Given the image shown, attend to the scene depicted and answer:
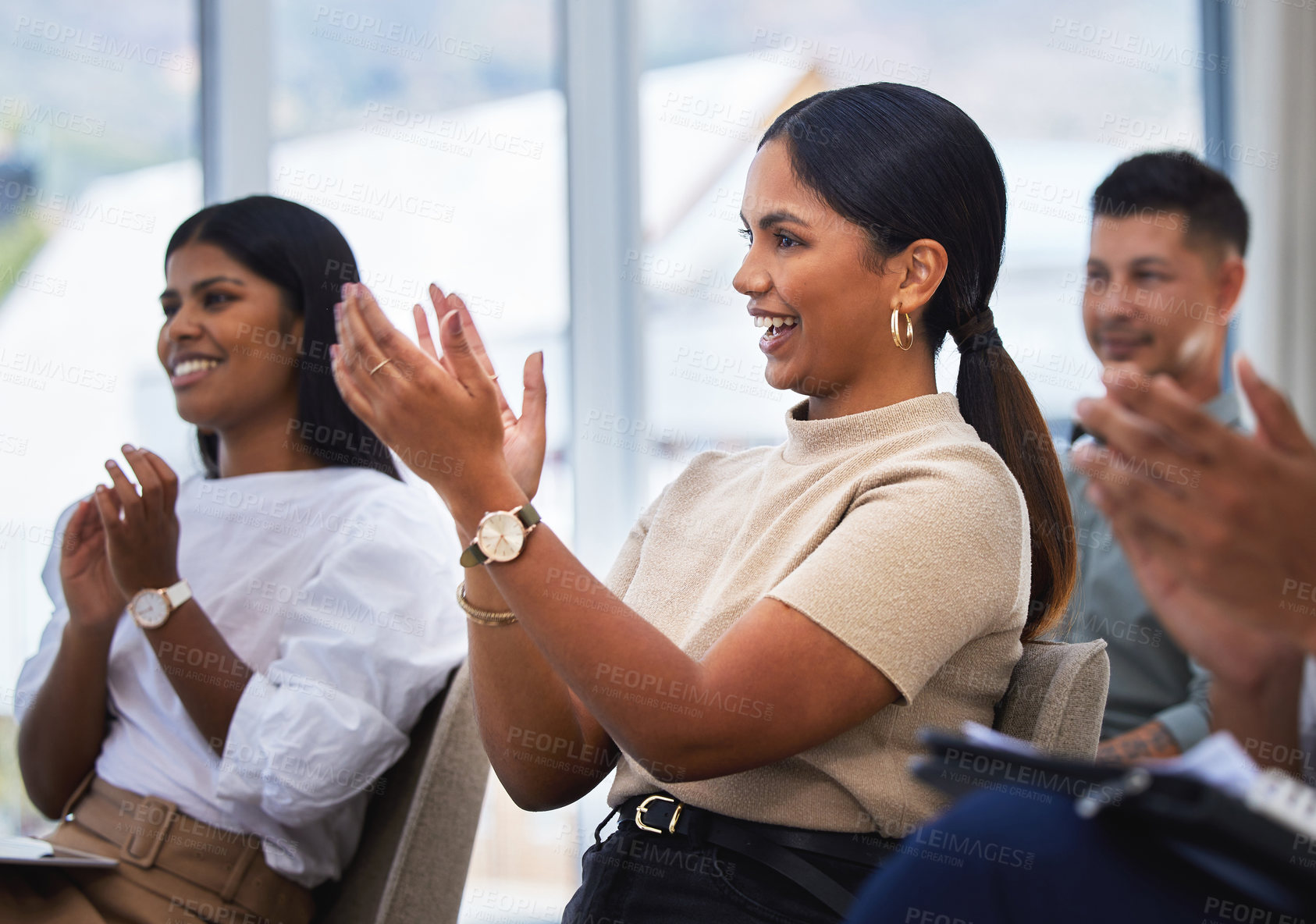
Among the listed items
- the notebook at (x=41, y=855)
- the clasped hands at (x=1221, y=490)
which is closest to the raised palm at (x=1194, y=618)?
the clasped hands at (x=1221, y=490)

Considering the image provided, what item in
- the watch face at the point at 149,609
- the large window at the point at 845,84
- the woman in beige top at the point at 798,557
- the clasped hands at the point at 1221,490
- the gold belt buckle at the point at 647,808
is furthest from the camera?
the large window at the point at 845,84

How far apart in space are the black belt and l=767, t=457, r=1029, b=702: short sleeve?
6.8 inches

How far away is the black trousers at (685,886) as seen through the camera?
3.74 ft

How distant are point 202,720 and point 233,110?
1756 millimetres

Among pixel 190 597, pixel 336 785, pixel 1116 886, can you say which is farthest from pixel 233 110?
pixel 1116 886

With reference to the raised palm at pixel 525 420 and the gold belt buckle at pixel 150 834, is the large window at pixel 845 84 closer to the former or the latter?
the raised palm at pixel 525 420

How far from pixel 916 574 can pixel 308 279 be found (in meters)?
1.33

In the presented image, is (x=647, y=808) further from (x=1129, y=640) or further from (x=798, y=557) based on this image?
(x=1129, y=640)

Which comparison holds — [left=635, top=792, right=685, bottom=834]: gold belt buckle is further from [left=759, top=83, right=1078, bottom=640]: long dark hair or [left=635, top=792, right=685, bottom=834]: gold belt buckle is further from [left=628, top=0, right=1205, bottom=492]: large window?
[left=628, top=0, right=1205, bottom=492]: large window

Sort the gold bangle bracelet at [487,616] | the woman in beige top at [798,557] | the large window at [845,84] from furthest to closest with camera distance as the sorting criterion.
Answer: the large window at [845,84]
the gold bangle bracelet at [487,616]
the woman in beige top at [798,557]

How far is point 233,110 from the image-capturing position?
2801 mm

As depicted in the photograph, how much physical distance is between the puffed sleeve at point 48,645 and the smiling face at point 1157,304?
199 centimetres

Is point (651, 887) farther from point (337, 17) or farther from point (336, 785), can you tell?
point (337, 17)

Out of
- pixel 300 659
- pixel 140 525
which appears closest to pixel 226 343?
pixel 140 525
